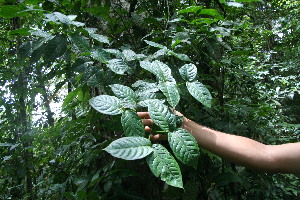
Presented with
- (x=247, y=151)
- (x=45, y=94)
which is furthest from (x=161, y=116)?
(x=45, y=94)

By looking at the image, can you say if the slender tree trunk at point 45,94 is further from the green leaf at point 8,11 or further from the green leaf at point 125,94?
the green leaf at point 125,94

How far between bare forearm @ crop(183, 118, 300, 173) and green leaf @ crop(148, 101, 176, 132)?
29 centimetres

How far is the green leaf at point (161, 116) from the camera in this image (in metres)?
0.59

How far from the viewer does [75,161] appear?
1367mm

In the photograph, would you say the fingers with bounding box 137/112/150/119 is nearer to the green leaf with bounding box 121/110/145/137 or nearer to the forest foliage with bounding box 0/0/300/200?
the forest foliage with bounding box 0/0/300/200

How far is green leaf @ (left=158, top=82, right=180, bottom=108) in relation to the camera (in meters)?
0.63

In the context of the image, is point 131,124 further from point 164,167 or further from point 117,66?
point 117,66

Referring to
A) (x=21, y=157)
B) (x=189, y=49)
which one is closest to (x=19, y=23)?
(x=21, y=157)

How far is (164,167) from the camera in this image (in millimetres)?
497

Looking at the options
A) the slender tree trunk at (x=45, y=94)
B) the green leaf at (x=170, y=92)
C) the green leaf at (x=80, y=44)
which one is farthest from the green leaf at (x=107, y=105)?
the slender tree trunk at (x=45, y=94)

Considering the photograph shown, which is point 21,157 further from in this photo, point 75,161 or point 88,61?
point 88,61

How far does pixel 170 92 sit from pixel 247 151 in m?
0.49

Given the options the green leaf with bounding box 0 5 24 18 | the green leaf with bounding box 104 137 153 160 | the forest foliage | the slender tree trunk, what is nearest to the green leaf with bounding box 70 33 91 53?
the forest foliage

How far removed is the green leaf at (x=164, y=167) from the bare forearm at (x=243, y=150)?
39cm
